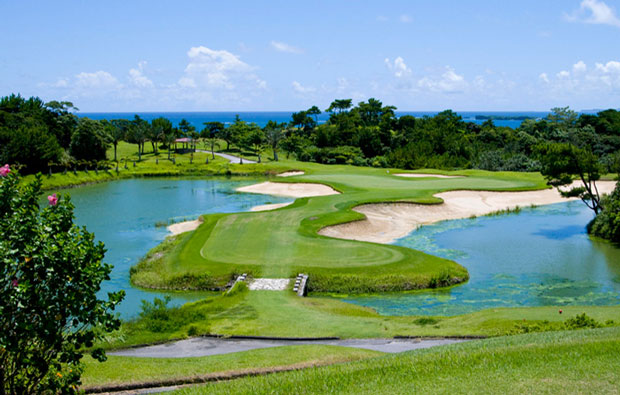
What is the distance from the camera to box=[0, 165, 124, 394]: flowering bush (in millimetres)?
9312

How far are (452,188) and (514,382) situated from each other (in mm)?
52025

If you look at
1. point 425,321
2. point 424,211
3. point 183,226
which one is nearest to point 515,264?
point 425,321

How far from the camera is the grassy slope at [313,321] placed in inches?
824

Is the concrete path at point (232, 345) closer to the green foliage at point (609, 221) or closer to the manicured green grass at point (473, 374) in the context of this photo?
the manicured green grass at point (473, 374)

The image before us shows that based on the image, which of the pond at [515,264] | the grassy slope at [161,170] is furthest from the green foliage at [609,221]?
the grassy slope at [161,170]

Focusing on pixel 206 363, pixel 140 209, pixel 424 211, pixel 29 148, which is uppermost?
pixel 29 148

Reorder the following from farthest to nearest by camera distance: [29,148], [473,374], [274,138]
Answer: [274,138] → [29,148] → [473,374]

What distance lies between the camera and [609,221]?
4103 cm

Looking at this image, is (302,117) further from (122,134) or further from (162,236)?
(162,236)

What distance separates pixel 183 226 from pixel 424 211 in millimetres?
22524

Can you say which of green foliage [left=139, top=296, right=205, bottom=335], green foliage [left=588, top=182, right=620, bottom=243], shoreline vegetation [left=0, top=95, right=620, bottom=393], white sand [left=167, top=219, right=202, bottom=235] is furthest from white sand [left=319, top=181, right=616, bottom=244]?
green foliage [left=139, top=296, right=205, bottom=335]

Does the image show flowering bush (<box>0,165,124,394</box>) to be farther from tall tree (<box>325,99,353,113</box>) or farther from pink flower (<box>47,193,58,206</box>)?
tall tree (<box>325,99,353,113</box>)

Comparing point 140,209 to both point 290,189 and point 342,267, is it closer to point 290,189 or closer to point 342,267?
point 290,189

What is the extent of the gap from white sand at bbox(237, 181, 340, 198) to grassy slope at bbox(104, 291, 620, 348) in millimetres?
39941
